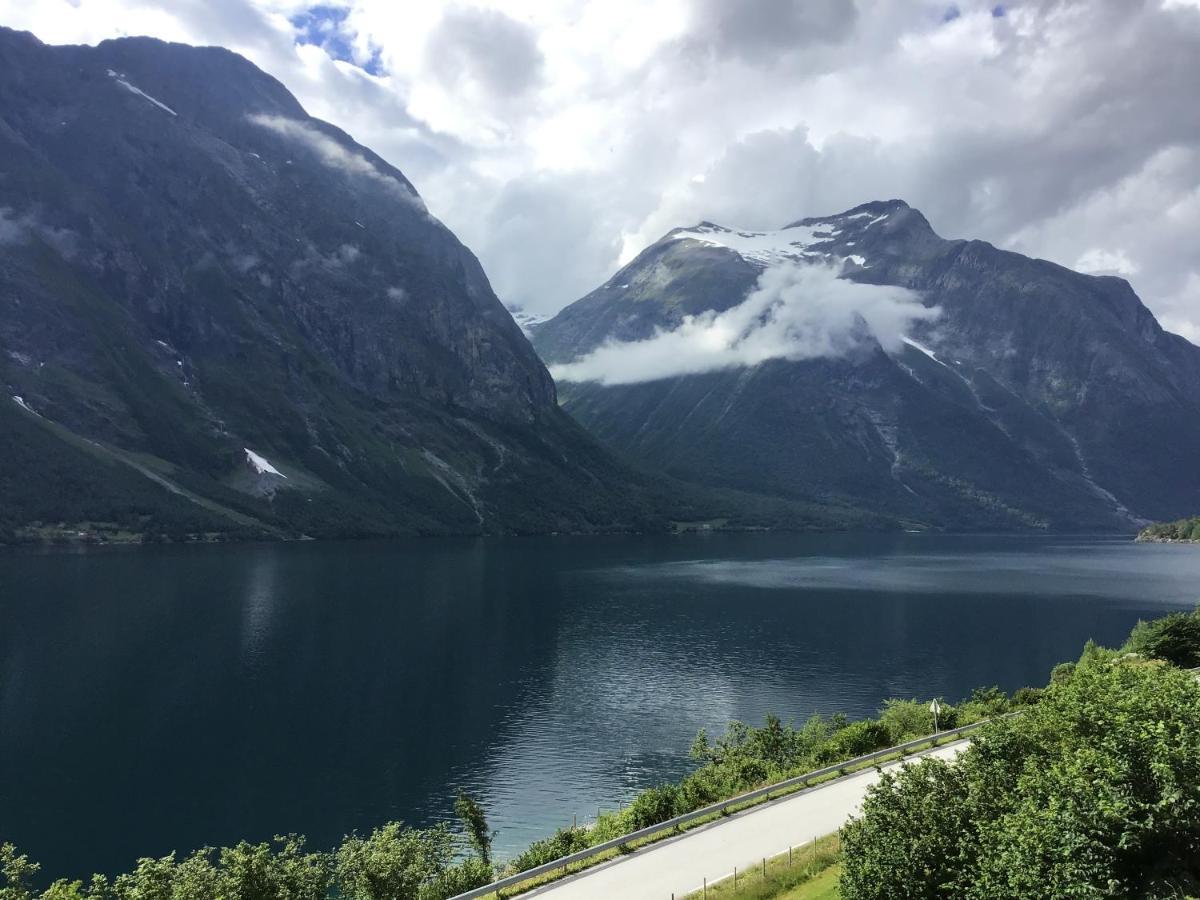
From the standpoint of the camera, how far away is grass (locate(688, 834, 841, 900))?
32.4m

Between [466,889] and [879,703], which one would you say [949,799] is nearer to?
[466,889]

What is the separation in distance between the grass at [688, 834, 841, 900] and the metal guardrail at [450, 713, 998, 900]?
284 inches

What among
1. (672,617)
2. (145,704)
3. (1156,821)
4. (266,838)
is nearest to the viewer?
(1156,821)

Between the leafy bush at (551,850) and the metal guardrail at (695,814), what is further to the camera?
the leafy bush at (551,850)

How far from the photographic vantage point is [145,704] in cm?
8988

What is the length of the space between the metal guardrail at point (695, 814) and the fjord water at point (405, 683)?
777 inches

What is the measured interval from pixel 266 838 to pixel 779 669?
233ft

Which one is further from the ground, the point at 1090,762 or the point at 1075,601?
the point at 1090,762

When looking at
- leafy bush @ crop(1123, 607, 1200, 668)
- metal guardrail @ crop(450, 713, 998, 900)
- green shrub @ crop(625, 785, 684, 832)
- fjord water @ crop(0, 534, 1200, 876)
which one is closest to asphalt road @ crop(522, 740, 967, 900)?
metal guardrail @ crop(450, 713, 998, 900)

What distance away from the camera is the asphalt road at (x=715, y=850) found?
1356 inches

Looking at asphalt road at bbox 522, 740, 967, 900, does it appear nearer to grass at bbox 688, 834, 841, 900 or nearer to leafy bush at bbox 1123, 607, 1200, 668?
grass at bbox 688, 834, 841, 900

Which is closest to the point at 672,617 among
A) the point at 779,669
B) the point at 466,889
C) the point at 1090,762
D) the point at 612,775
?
the point at 779,669

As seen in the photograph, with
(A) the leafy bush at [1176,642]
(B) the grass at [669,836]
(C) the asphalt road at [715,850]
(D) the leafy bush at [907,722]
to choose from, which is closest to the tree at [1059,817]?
(B) the grass at [669,836]

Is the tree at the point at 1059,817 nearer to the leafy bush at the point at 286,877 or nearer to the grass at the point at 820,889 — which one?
the grass at the point at 820,889
